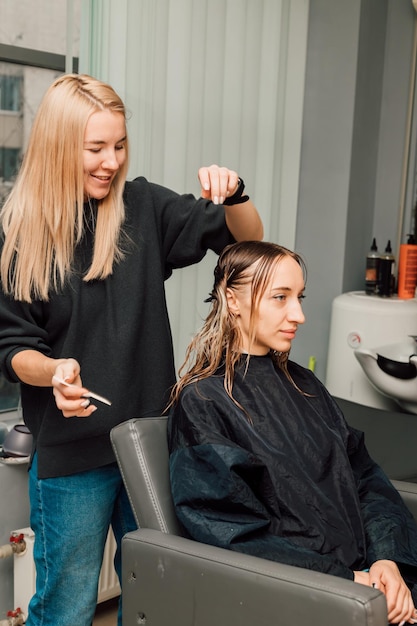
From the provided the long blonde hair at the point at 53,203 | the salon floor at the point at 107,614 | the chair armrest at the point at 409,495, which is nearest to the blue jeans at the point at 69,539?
the long blonde hair at the point at 53,203

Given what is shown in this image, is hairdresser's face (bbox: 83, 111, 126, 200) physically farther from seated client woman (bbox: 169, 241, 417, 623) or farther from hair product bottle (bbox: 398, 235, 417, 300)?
hair product bottle (bbox: 398, 235, 417, 300)

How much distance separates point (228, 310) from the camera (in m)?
1.67

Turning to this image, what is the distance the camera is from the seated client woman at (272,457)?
1477 millimetres

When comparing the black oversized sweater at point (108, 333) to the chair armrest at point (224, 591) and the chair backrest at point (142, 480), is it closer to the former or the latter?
the chair backrest at point (142, 480)

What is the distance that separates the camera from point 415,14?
285cm

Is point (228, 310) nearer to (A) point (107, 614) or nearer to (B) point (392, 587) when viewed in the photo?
(B) point (392, 587)

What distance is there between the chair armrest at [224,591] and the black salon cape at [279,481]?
7 centimetres

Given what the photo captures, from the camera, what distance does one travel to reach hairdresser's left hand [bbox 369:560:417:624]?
4.72ft

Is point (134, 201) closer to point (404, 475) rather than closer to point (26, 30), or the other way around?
point (26, 30)

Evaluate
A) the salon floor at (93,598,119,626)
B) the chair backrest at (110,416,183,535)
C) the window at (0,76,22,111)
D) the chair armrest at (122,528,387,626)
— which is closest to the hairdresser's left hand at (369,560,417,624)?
the chair armrest at (122,528,387,626)

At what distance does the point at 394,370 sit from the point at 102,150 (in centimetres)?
117

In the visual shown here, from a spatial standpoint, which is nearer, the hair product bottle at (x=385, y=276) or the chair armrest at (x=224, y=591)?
the chair armrest at (x=224, y=591)

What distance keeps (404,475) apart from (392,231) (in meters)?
1.02

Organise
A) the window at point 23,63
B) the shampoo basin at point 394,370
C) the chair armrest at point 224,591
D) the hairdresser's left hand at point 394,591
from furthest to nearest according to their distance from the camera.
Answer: the shampoo basin at point 394,370, the window at point 23,63, the hairdresser's left hand at point 394,591, the chair armrest at point 224,591
